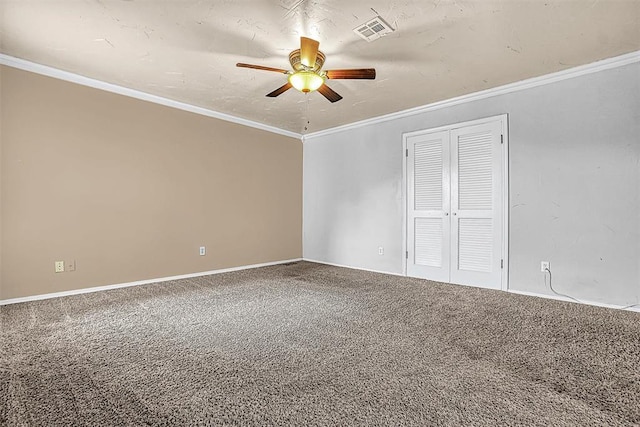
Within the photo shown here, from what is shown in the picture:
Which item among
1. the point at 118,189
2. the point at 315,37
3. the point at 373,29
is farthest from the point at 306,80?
the point at 118,189

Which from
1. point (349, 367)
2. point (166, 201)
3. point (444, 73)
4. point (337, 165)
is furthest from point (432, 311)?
point (166, 201)

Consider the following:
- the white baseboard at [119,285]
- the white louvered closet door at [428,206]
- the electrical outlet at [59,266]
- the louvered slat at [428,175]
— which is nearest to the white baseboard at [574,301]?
the white louvered closet door at [428,206]

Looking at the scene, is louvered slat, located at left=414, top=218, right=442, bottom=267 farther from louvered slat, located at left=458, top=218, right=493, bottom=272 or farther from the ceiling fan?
the ceiling fan

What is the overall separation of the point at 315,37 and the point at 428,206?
2616 mm

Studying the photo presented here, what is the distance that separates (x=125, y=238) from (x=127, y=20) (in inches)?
93.8

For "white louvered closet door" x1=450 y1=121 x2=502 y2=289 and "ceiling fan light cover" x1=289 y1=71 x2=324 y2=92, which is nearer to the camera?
"ceiling fan light cover" x1=289 y1=71 x2=324 y2=92

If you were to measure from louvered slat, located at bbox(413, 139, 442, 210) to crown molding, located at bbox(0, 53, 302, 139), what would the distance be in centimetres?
252

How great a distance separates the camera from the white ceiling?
2199 millimetres

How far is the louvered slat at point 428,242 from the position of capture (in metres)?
4.10

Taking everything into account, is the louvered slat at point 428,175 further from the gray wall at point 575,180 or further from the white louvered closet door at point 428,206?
the gray wall at point 575,180

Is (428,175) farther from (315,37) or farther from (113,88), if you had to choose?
(113,88)

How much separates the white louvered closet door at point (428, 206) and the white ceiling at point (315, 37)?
0.77 metres

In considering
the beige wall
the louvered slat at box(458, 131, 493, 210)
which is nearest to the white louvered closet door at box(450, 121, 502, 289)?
the louvered slat at box(458, 131, 493, 210)

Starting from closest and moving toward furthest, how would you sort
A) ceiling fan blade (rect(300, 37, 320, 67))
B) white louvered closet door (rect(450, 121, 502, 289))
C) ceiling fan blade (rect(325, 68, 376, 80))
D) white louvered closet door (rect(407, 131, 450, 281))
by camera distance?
ceiling fan blade (rect(300, 37, 320, 67))
ceiling fan blade (rect(325, 68, 376, 80))
white louvered closet door (rect(450, 121, 502, 289))
white louvered closet door (rect(407, 131, 450, 281))
